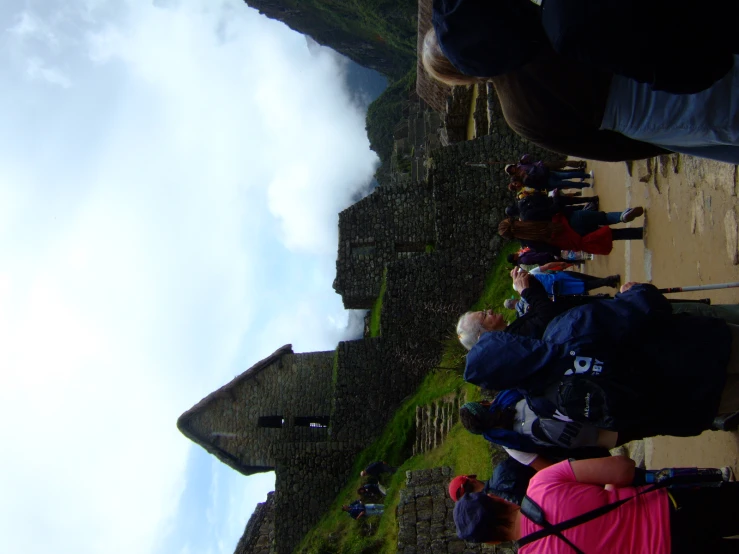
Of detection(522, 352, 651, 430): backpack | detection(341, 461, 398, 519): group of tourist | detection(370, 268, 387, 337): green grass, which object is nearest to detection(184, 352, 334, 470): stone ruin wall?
detection(370, 268, 387, 337): green grass

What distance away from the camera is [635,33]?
1.91m

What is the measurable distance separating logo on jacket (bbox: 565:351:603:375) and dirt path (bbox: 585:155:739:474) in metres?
2.29

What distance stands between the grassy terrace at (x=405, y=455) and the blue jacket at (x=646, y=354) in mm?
4973

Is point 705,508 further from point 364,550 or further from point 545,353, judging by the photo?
point 364,550

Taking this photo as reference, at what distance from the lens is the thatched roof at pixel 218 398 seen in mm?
13516

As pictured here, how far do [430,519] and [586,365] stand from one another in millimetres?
5402

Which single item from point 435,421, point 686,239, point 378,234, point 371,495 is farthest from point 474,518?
point 378,234

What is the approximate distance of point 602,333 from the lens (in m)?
3.10

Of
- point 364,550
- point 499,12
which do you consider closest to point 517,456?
point 499,12

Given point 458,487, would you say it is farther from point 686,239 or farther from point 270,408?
point 270,408

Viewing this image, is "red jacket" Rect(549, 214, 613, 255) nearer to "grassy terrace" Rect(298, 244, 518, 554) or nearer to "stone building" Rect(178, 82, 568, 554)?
"grassy terrace" Rect(298, 244, 518, 554)

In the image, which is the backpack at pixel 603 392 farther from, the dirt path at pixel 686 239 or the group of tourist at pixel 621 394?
the dirt path at pixel 686 239

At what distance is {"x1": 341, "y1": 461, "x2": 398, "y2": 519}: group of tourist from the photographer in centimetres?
1047

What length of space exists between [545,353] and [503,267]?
8.90m
